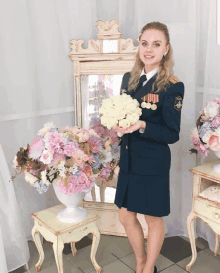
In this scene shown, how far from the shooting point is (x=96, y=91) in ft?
8.59

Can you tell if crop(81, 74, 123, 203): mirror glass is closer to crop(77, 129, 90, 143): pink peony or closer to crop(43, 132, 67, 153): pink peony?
crop(77, 129, 90, 143): pink peony

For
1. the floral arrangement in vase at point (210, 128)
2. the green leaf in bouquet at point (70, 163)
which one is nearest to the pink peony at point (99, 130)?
the green leaf in bouquet at point (70, 163)

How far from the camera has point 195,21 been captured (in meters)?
2.38

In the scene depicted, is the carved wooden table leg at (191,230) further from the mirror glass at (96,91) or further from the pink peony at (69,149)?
the pink peony at (69,149)

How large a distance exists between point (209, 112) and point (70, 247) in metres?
1.59

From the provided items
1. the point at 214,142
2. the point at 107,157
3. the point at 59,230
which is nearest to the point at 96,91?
the point at 107,157

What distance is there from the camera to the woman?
179 cm

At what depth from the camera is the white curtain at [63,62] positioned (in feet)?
7.64

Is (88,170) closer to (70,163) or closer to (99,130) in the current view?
(70,163)

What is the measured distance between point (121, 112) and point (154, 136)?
0.89 feet

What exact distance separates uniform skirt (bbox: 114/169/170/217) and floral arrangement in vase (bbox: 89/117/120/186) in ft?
0.77

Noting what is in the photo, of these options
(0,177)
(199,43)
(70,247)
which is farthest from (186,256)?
(199,43)

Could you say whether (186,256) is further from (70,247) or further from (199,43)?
(199,43)

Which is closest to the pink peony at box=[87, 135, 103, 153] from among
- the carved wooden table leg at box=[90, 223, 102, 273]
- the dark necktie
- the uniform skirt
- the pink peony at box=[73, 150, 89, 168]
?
the pink peony at box=[73, 150, 89, 168]
